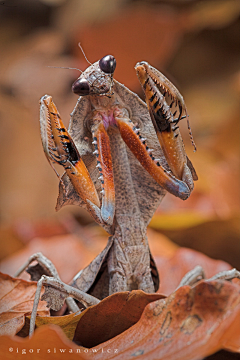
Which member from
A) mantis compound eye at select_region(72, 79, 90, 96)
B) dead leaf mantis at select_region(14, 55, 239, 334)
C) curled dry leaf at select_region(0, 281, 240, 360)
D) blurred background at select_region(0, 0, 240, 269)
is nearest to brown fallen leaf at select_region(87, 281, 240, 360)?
curled dry leaf at select_region(0, 281, 240, 360)

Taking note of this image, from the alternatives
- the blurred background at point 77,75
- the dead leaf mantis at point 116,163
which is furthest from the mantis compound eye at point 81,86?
the blurred background at point 77,75

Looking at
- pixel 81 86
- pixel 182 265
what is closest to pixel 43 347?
pixel 81 86

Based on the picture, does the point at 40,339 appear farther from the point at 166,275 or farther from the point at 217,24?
the point at 217,24

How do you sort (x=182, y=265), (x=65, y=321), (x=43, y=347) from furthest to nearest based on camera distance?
(x=182, y=265) → (x=65, y=321) → (x=43, y=347)

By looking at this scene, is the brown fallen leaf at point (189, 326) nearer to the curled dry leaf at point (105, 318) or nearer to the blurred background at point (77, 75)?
the curled dry leaf at point (105, 318)

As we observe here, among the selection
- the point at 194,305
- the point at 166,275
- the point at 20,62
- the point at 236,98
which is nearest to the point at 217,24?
the point at 236,98

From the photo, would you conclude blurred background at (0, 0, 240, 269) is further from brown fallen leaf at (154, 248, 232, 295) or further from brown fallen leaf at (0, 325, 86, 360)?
brown fallen leaf at (0, 325, 86, 360)

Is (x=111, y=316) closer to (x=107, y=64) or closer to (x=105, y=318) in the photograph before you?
(x=105, y=318)

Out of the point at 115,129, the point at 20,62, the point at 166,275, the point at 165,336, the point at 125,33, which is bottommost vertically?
the point at 166,275
